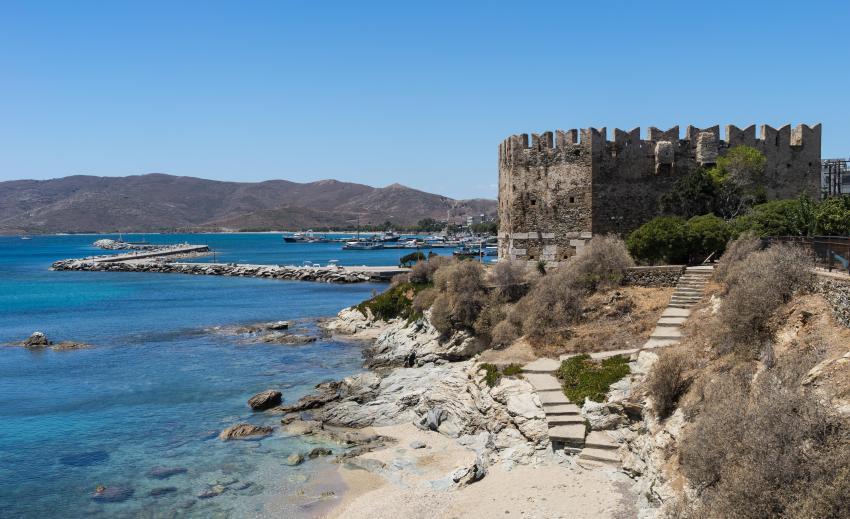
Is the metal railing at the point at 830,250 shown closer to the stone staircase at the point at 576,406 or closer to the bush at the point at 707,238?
the stone staircase at the point at 576,406

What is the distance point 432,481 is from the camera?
16.3 metres

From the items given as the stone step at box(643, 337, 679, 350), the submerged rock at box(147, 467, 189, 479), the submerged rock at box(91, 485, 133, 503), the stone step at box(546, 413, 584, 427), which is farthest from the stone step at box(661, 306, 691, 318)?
the submerged rock at box(91, 485, 133, 503)

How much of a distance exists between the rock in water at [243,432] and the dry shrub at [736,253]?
45.7 ft

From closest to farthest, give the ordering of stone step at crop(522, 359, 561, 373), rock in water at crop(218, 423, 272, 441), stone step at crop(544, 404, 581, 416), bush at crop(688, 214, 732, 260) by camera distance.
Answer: stone step at crop(544, 404, 581, 416)
stone step at crop(522, 359, 561, 373)
rock in water at crop(218, 423, 272, 441)
bush at crop(688, 214, 732, 260)

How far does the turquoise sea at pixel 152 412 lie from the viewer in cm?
1677

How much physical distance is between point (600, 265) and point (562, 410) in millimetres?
9430

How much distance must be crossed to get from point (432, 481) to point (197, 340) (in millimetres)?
25383

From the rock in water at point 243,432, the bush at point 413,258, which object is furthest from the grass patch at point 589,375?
the bush at point 413,258

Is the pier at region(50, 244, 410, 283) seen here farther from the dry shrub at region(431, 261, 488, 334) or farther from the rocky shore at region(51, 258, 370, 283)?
the dry shrub at region(431, 261, 488, 334)

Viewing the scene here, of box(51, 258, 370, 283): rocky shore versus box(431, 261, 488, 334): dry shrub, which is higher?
box(431, 261, 488, 334): dry shrub

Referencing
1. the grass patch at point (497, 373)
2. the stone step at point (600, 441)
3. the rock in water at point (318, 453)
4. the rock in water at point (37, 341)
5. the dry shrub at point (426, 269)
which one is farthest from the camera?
the rock in water at point (37, 341)

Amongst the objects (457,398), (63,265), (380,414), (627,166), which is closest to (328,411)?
(380,414)

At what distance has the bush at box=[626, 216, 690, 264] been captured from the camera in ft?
78.6

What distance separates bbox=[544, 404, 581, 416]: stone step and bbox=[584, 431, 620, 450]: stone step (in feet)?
2.71
